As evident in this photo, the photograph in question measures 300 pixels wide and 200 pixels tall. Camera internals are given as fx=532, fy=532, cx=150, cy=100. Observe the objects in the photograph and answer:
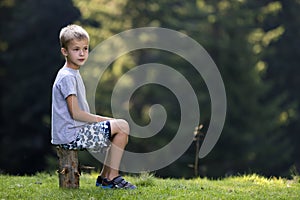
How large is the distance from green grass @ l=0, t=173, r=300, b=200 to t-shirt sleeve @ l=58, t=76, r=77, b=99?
3.21 ft

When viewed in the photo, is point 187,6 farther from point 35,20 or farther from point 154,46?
point 35,20

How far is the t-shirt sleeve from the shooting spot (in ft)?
17.2

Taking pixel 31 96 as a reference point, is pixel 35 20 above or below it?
above

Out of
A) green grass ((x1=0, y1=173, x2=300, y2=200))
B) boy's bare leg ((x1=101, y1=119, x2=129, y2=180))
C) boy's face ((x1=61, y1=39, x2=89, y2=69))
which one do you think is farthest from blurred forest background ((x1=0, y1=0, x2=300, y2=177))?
boy's face ((x1=61, y1=39, x2=89, y2=69))

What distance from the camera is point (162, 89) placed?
80.5 ft

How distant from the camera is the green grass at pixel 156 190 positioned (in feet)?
17.0

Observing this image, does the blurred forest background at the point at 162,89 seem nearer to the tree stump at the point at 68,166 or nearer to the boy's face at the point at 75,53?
the tree stump at the point at 68,166

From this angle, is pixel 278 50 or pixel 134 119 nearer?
pixel 134 119

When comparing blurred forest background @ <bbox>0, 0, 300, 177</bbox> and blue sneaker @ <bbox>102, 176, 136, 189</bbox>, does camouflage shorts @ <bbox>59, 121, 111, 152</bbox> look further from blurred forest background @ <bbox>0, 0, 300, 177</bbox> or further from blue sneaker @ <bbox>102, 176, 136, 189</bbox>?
blurred forest background @ <bbox>0, 0, 300, 177</bbox>

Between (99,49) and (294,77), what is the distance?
11.0 m

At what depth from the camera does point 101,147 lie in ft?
17.6

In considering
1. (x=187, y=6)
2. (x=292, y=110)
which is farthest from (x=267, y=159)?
(x=187, y=6)

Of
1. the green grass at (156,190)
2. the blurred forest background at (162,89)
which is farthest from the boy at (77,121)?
the blurred forest background at (162,89)

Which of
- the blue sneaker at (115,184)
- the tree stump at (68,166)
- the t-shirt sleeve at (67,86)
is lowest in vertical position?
the blue sneaker at (115,184)
